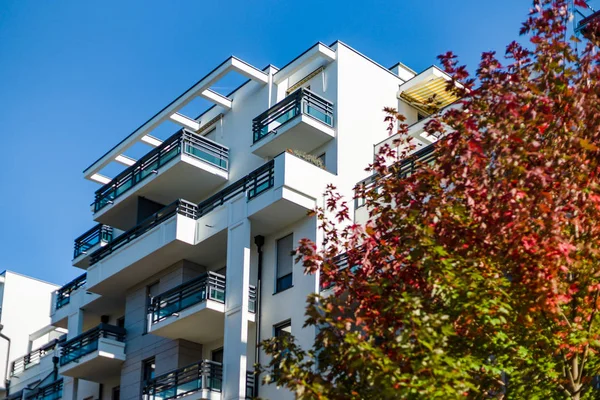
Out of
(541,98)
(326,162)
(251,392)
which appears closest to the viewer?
(541,98)

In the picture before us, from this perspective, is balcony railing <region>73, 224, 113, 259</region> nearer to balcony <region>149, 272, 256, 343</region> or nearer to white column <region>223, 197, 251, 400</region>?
balcony <region>149, 272, 256, 343</region>

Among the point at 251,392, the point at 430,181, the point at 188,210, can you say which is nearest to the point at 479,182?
the point at 430,181

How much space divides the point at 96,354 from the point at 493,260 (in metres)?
20.8

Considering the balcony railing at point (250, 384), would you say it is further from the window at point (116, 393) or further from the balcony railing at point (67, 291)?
the balcony railing at point (67, 291)

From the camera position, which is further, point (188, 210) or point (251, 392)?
point (188, 210)

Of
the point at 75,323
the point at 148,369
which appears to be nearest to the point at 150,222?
the point at 148,369

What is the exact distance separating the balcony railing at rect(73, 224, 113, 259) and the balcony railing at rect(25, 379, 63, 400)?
A: 5.00m

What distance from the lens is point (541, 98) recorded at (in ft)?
55.6

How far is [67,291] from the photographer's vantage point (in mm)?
41438

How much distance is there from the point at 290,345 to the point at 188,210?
628 inches

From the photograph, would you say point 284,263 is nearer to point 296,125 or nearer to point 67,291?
point 296,125

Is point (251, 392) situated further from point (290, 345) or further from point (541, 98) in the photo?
point (541, 98)

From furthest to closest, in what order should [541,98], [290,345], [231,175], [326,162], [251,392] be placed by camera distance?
[231,175], [326,162], [251,392], [290,345], [541,98]

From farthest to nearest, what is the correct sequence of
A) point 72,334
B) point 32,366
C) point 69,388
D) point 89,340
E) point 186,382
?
1. point 32,366
2. point 72,334
3. point 69,388
4. point 89,340
5. point 186,382
